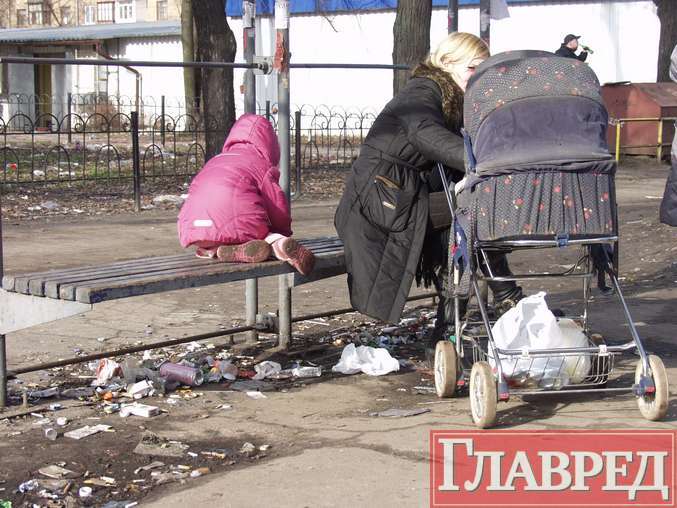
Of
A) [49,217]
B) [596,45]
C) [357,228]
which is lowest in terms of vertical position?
[49,217]

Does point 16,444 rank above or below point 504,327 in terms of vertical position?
below

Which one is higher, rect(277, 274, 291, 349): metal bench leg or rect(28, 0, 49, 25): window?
rect(28, 0, 49, 25): window

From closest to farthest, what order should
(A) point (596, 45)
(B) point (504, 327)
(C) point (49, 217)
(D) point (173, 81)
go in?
(B) point (504, 327) < (C) point (49, 217) < (A) point (596, 45) < (D) point (173, 81)

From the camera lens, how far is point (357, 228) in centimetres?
554

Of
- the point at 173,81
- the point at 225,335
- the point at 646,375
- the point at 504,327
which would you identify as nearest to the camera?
the point at 646,375

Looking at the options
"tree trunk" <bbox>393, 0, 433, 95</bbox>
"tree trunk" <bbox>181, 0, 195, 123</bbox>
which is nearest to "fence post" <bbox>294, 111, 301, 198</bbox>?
"tree trunk" <bbox>393, 0, 433, 95</bbox>

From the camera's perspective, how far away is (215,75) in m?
16.9

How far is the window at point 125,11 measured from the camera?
6275 cm

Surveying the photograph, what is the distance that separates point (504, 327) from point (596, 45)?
25303 millimetres

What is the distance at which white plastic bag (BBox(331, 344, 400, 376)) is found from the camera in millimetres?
5852

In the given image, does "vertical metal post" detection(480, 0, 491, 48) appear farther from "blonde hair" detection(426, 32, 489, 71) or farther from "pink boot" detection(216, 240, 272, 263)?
"pink boot" detection(216, 240, 272, 263)

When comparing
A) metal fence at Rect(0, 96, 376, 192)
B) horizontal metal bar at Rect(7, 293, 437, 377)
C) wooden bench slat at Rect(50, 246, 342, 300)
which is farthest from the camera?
metal fence at Rect(0, 96, 376, 192)

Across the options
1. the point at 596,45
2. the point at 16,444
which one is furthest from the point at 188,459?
the point at 596,45

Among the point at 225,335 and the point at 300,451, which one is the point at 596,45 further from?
the point at 300,451
